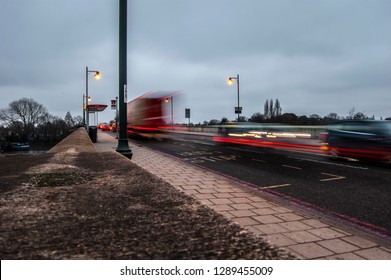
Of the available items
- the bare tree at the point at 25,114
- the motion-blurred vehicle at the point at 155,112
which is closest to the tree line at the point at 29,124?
the bare tree at the point at 25,114

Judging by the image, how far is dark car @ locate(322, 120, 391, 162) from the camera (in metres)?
11.0

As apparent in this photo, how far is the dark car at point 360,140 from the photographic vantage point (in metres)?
11.0

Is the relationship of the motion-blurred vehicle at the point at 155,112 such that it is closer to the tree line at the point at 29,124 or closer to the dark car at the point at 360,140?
the dark car at the point at 360,140

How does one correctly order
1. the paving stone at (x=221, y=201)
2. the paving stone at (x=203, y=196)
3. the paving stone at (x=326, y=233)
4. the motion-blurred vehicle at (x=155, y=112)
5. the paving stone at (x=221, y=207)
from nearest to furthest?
the paving stone at (x=326, y=233)
the paving stone at (x=221, y=207)
the paving stone at (x=221, y=201)
the paving stone at (x=203, y=196)
the motion-blurred vehicle at (x=155, y=112)

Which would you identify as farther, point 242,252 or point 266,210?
point 266,210

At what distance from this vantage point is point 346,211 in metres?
5.33

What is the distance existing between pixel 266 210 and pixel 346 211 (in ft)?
5.00

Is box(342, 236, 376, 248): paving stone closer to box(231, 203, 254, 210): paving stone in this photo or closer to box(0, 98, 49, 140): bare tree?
box(231, 203, 254, 210): paving stone

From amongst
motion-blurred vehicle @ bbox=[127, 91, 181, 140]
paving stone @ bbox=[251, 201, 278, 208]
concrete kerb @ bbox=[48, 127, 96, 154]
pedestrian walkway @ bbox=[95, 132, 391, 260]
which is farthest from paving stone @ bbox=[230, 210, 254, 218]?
motion-blurred vehicle @ bbox=[127, 91, 181, 140]

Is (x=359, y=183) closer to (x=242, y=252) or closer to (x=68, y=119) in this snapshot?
(x=242, y=252)

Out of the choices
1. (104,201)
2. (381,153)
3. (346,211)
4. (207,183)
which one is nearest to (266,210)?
(346,211)

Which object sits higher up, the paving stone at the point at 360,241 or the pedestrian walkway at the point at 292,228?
the pedestrian walkway at the point at 292,228

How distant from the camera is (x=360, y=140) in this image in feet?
39.3

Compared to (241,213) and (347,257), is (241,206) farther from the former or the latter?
(347,257)
